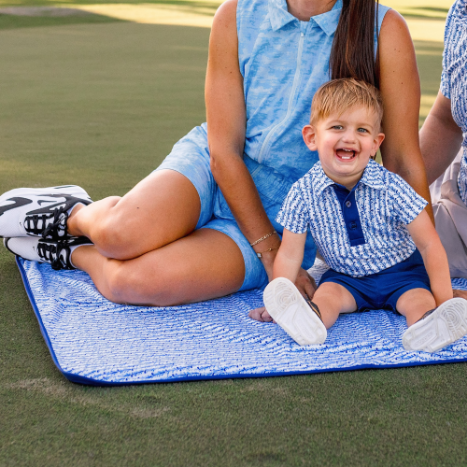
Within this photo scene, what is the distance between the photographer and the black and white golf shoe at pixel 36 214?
2160 millimetres

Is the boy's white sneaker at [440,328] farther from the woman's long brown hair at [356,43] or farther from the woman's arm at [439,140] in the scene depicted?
the woman's arm at [439,140]

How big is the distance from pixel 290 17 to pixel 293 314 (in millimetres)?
807

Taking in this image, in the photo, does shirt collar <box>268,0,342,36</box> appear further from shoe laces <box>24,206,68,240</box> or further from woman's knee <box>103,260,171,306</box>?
shoe laces <box>24,206,68,240</box>

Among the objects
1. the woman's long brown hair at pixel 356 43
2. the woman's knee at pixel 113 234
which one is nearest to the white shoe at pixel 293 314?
the woman's knee at pixel 113 234

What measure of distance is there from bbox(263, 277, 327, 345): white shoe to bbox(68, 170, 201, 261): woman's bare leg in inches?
15.4

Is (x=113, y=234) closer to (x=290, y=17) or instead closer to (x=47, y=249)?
(x=47, y=249)

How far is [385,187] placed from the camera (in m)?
1.79

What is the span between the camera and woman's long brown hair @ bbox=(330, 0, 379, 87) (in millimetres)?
1808

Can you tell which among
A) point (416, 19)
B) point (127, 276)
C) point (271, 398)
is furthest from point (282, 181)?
point (416, 19)

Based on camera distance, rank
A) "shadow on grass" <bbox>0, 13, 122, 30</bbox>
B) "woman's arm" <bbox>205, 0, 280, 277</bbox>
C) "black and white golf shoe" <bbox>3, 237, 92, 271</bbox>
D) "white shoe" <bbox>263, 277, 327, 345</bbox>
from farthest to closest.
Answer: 1. "shadow on grass" <bbox>0, 13, 122, 30</bbox>
2. "black and white golf shoe" <bbox>3, 237, 92, 271</bbox>
3. "woman's arm" <bbox>205, 0, 280, 277</bbox>
4. "white shoe" <bbox>263, 277, 327, 345</bbox>

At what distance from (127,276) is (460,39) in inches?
45.1

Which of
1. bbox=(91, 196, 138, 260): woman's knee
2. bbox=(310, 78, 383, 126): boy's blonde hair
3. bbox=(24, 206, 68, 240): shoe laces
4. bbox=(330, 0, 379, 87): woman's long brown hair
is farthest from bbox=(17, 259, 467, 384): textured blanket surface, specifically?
bbox=(330, 0, 379, 87): woman's long brown hair

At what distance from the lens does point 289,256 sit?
1.83 m

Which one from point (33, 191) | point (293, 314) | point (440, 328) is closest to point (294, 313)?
point (293, 314)
